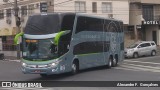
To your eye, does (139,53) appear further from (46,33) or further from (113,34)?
(46,33)

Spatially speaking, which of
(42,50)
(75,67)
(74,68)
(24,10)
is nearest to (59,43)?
(42,50)

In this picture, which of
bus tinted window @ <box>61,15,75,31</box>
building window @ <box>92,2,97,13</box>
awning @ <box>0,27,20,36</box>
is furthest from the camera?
awning @ <box>0,27,20,36</box>

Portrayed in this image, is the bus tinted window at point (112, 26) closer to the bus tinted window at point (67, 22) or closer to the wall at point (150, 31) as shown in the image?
the bus tinted window at point (67, 22)

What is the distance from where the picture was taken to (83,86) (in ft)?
61.0

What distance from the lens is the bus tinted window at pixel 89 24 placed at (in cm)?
2428

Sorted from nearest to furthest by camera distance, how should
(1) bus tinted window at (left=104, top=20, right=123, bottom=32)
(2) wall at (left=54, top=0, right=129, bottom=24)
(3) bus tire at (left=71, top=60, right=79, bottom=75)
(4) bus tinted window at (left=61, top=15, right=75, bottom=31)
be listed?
(4) bus tinted window at (left=61, top=15, right=75, bottom=31) < (3) bus tire at (left=71, top=60, right=79, bottom=75) < (1) bus tinted window at (left=104, top=20, right=123, bottom=32) < (2) wall at (left=54, top=0, right=129, bottom=24)

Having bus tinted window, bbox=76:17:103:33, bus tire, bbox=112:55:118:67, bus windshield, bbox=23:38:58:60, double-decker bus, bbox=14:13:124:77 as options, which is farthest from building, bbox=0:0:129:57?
bus windshield, bbox=23:38:58:60

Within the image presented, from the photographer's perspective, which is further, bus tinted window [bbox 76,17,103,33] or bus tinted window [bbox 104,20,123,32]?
bus tinted window [bbox 104,20,123,32]

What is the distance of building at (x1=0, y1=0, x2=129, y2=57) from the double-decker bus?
23.6 meters

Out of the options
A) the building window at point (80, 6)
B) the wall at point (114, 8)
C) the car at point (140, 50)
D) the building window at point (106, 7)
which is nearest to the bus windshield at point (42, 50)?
the car at point (140, 50)

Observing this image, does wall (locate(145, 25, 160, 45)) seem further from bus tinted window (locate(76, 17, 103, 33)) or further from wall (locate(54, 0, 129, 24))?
bus tinted window (locate(76, 17, 103, 33))

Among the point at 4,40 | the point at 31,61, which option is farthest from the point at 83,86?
the point at 4,40

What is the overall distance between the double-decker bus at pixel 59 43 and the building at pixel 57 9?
928 inches

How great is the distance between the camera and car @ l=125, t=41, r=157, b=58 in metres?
42.8
